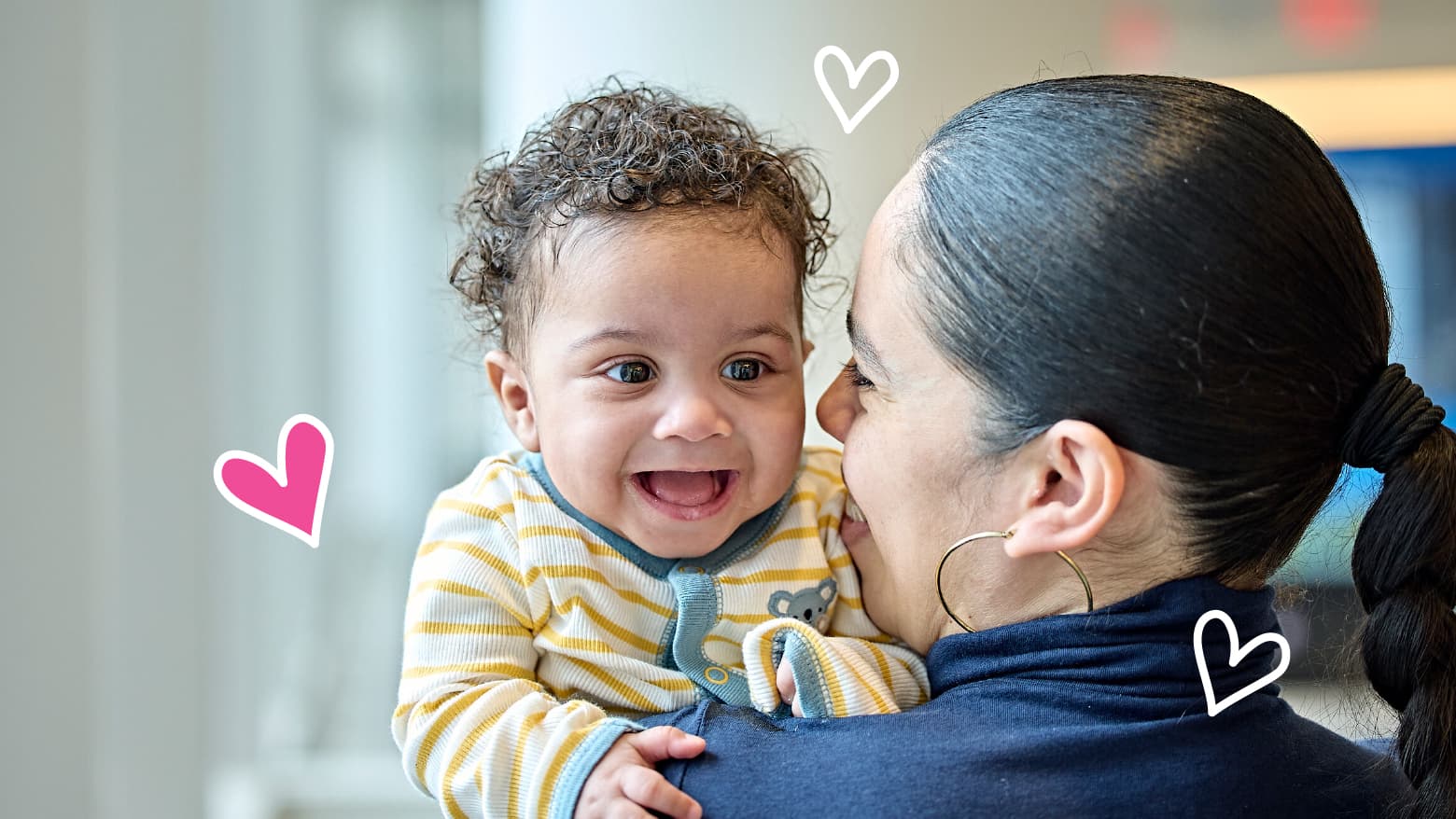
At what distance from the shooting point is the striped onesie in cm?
105

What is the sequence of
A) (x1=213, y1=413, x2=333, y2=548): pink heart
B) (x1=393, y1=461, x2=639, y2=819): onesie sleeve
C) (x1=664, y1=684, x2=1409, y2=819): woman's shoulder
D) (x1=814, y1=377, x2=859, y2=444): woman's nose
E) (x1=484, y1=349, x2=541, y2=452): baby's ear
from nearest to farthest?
(x1=664, y1=684, x2=1409, y2=819): woman's shoulder
(x1=393, y1=461, x2=639, y2=819): onesie sleeve
(x1=814, y1=377, x2=859, y2=444): woman's nose
(x1=484, y1=349, x2=541, y2=452): baby's ear
(x1=213, y1=413, x2=333, y2=548): pink heart

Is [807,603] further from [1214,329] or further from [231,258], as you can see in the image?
[231,258]

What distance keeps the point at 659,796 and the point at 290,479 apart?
624 millimetres

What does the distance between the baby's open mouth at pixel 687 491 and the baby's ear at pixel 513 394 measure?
13 cm

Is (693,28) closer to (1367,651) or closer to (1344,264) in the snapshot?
(1344,264)

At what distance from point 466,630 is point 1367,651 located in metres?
0.71

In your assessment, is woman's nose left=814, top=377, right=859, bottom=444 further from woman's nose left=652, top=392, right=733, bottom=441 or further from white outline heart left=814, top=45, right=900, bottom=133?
white outline heart left=814, top=45, right=900, bottom=133

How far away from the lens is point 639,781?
96 cm

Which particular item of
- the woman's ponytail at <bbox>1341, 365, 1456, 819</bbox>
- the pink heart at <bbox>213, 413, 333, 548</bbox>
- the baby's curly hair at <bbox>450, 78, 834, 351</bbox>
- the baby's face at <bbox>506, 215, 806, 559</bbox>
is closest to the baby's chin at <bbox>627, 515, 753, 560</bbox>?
the baby's face at <bbox>506, 215, 806, 559</bbox>

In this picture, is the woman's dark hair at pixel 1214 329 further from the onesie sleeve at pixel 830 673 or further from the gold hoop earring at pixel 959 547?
the onesie sleeve at pixel 830 673

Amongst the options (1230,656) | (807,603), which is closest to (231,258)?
(807,603)

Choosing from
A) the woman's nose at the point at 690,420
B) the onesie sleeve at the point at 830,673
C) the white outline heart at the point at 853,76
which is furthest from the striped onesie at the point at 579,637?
the white outline heart at the point at 853,76

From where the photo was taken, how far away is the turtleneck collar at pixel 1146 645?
990 millimetres

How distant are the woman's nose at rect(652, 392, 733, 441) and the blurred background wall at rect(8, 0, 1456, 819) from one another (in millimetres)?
487
